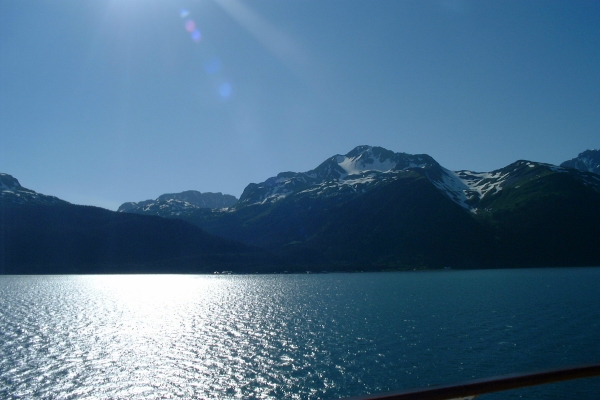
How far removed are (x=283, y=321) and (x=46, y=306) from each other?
72.2 metres

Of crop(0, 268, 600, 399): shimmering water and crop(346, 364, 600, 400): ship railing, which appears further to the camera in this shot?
crop(0, 268, 600, 399): shimmering water

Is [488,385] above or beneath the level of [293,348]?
above

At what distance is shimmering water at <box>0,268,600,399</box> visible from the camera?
4372cm

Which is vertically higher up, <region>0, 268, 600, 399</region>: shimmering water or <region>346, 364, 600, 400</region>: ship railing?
<region>346, 364, 600, 400</region>: ship railing

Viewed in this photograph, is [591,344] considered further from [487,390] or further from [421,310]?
[487,390]

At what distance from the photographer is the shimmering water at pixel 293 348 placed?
43719 millimetres

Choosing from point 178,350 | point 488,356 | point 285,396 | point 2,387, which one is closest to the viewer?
point 285,396

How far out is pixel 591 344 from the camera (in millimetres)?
57031

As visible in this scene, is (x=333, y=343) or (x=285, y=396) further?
(x=333, y=343)

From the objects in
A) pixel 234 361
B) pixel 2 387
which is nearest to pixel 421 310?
pixel 234 361

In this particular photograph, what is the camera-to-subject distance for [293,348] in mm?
59812

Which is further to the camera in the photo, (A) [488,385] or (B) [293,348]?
(B) [293,348]

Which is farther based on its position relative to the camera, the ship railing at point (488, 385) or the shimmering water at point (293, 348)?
the shimmering water at point (293, 348)

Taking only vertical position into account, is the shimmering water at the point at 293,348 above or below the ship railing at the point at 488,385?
below
